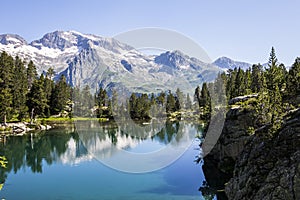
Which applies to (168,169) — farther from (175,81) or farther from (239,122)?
(175,81)

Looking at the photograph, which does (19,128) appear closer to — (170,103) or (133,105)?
(133,105)

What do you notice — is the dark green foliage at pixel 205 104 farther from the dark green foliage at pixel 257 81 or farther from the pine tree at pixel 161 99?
the pine tree at pixel 161 99

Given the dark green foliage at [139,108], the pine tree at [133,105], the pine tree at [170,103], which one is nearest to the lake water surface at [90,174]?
the pine tree at [133,105]

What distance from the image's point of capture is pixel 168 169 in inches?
1347

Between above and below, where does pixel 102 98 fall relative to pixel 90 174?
above

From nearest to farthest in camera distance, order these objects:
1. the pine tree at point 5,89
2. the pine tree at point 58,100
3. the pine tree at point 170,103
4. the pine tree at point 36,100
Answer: the pine tree at point 5,89
the pine tree at point 36,100
the pine tree at point 58,100
the pine tree at point 170,103

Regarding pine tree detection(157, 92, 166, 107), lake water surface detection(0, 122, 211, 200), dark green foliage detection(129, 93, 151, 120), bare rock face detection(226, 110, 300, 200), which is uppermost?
pine tree detection(157, 92, 166, 107)

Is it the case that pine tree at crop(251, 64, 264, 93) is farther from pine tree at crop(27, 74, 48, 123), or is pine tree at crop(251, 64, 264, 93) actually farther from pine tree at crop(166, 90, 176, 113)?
pine tree at crop(27, 74, 48, 123)

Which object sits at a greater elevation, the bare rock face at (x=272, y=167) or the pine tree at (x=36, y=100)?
the pine tree at (x=36, y=100)

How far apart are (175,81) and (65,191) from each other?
1294cm

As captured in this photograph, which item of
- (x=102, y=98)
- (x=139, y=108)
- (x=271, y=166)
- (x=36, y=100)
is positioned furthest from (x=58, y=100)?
(x=271, y=166)

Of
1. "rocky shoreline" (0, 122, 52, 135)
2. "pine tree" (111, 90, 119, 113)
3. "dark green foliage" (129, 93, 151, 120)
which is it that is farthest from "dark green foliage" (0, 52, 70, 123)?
"dark green foliage" (129, 93, 151, 120)

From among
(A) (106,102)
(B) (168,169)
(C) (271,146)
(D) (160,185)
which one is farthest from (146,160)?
(A) (106,102)

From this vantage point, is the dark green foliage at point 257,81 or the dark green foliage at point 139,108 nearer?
the dark green foliage at point 257,81
